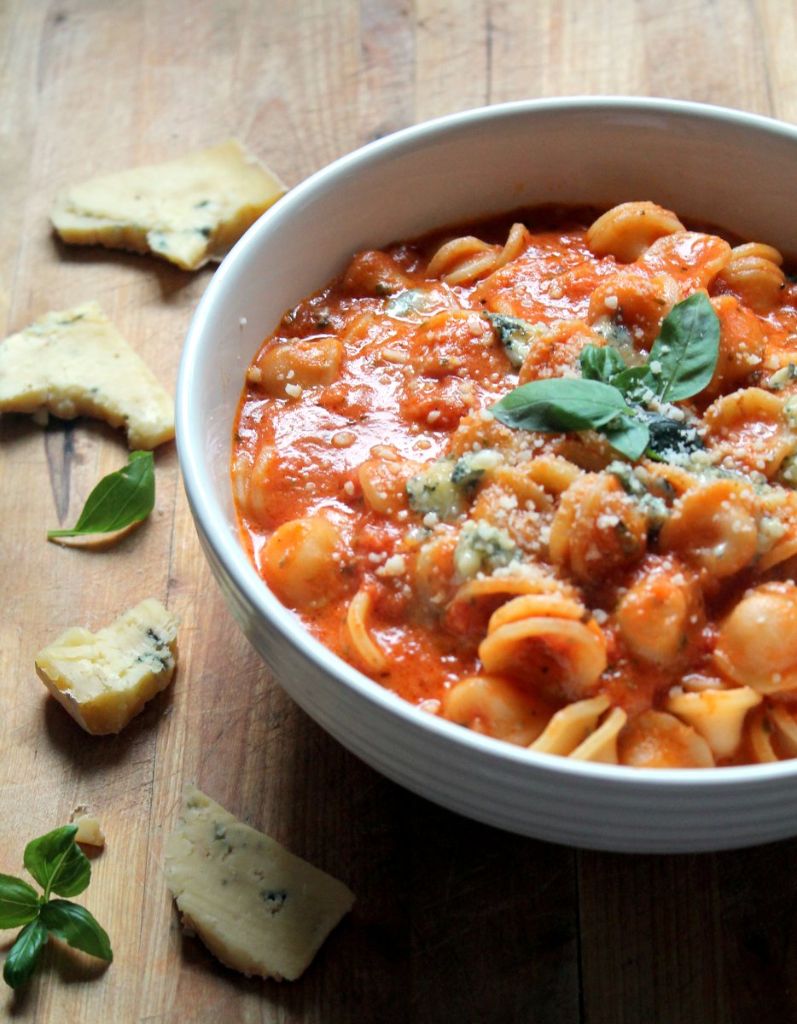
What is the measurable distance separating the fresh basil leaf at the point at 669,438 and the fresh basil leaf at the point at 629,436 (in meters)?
0.06

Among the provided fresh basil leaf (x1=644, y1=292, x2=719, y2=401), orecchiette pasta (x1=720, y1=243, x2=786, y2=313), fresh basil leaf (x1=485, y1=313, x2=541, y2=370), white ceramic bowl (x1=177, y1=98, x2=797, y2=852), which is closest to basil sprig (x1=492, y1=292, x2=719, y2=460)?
fresh basil leaf (x1=644, y1=292, x2=719, y2=401)

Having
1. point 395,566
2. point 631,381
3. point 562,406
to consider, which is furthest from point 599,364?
point 395,566

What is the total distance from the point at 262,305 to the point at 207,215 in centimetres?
108

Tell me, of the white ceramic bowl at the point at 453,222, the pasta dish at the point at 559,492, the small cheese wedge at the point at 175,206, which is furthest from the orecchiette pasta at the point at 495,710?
the small cheese wedge at the point at 175,206

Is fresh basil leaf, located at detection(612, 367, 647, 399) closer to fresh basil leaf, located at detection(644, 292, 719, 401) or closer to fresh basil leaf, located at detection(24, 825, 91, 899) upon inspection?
fresh basil leaf, located at detection(644, 292, 719, 401)

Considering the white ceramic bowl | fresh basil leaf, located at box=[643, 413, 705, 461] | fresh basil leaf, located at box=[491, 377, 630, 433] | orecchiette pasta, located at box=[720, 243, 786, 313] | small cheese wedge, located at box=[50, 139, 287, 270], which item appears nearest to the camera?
the white ceramic bowl

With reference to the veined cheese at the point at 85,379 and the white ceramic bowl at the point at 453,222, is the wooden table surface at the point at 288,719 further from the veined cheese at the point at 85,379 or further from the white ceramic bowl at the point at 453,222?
the white ceramic bowl at the point at 453,222

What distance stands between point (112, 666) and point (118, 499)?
59 centimetres

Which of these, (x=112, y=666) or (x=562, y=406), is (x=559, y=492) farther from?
(x=112, y=666)

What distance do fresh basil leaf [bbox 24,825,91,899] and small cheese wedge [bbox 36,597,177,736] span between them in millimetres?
378

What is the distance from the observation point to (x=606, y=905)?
3.40 meters

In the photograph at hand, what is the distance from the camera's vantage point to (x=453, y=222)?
4273 mm

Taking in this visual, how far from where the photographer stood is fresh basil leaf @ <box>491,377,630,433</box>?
10.7 feet

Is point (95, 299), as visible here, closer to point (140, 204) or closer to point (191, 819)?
point (140, 204)
